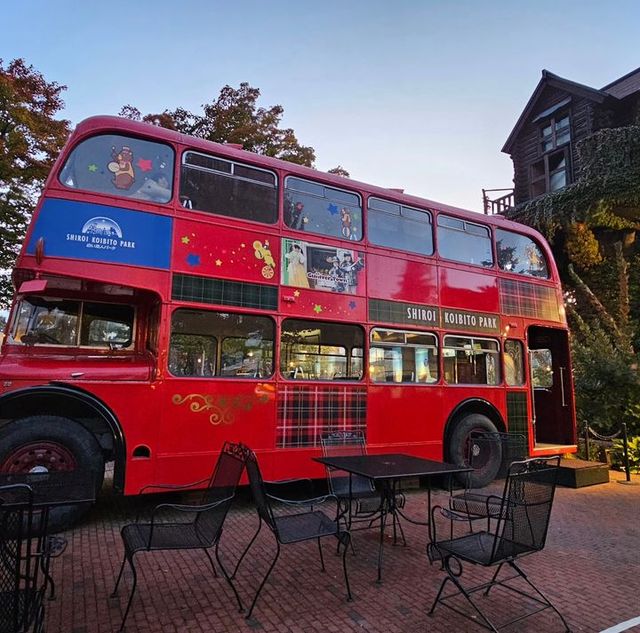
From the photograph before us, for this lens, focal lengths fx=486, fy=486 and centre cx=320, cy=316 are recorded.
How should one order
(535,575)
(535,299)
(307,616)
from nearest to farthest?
(307,616)
(535,575)
(535,299)

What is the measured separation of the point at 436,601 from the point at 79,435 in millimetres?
3600

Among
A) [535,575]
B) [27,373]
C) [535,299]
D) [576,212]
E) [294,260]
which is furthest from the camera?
[576,212]

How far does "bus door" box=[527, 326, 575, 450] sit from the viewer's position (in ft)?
28.8

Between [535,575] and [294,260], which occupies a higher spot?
[294,260]

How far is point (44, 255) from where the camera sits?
15.8 ft

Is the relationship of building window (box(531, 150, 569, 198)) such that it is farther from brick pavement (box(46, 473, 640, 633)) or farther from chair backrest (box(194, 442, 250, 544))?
chair backrest (box(194, 442, 250, 544))

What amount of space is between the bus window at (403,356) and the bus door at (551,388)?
2.45m

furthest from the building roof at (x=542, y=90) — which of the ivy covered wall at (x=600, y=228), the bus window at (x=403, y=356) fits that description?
the bus window at (x=403, y=356)

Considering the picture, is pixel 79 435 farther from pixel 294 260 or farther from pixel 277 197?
pixel 277 197

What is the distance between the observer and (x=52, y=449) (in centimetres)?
473

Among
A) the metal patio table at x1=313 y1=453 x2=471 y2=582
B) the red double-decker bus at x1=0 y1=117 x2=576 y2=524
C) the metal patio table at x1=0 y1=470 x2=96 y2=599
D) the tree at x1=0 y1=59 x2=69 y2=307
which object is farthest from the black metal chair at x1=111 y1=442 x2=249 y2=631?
the tree at x1=0 y1=59 x2=69 y2=307

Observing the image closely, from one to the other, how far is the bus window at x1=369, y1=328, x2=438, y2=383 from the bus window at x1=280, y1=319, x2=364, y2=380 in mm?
254

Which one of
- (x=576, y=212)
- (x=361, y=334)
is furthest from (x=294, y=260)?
(x=576, y=212)

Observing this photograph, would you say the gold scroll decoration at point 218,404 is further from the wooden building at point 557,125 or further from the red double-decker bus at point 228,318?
the wooden building at point 557,125
